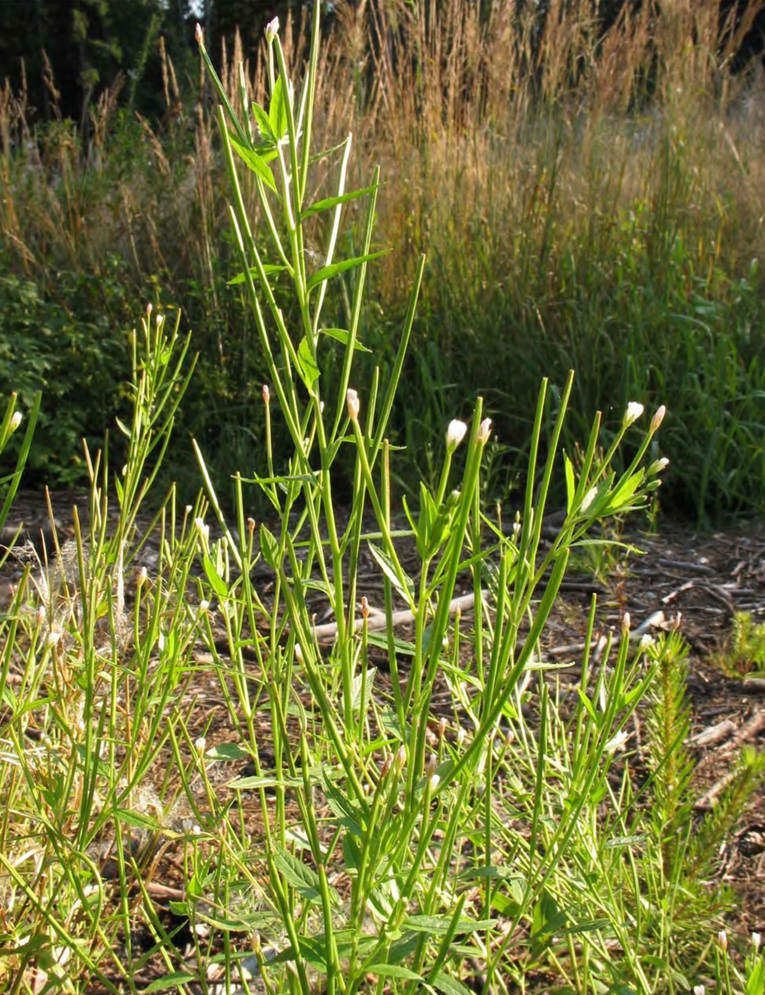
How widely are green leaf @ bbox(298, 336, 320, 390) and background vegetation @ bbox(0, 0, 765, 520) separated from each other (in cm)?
248

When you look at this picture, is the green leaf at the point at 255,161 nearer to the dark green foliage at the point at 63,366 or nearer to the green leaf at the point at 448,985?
the green leaf at the point at 448,985

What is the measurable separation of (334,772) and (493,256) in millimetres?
3519

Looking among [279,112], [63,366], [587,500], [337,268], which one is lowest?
[63,366]

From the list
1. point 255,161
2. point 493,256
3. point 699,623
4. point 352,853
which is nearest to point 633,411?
point 255,161

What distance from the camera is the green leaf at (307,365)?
0.76 m

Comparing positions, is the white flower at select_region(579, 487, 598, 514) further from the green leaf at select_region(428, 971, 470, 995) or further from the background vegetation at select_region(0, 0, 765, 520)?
the background vegetation at select_region(0, 0, 765, 520)

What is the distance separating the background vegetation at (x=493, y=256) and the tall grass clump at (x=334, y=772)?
2.03 m

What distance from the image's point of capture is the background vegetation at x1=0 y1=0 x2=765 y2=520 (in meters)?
3.70

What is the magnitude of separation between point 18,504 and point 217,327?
3.63 ft

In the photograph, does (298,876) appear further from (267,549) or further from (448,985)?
(267,549)

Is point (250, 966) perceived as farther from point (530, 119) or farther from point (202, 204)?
point (530, 119)

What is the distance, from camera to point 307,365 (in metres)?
0.77

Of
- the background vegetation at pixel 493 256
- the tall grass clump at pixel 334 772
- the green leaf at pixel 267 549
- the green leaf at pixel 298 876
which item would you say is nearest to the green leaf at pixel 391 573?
the tall grass clump at pixel 334 772

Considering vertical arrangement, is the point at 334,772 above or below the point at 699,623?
above
